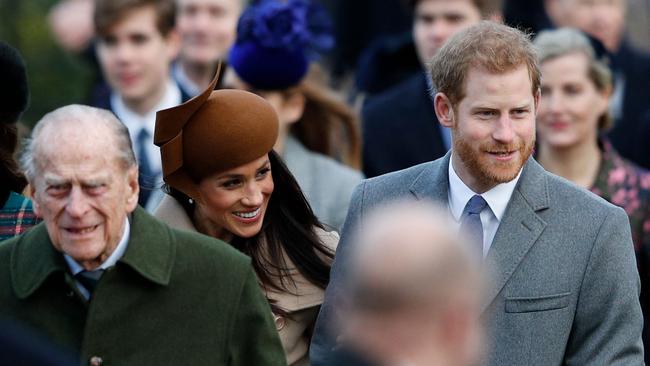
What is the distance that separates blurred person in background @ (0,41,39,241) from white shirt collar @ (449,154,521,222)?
1450 mm

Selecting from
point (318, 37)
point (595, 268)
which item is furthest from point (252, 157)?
point (318, 37)

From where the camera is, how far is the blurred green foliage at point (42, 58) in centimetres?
1170

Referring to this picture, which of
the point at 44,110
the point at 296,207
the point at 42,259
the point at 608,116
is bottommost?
the point at 44,110

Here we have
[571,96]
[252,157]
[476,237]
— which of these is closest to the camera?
[476,237]

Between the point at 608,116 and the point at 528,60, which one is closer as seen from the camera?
the point at 528,60

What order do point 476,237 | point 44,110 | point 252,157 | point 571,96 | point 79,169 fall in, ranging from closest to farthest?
point 79,169 < point 476,237 < point 252,157 < point 571,96 < point 44,110

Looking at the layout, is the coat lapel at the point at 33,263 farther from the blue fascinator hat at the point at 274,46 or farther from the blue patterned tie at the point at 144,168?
the blue fascinator hat at the point at 274,46

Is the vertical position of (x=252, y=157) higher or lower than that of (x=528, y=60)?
lower

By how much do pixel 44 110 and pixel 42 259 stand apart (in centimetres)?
625

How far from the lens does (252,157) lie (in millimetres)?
6133

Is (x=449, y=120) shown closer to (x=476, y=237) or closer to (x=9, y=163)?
(x=476, y=237)

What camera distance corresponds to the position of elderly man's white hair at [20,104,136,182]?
5.43 meters

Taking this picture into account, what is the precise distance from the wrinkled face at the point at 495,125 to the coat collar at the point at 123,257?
3.36 feet

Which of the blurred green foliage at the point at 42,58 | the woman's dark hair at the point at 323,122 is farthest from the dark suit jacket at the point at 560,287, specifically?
the blurred green foliage at the point at 42,58
